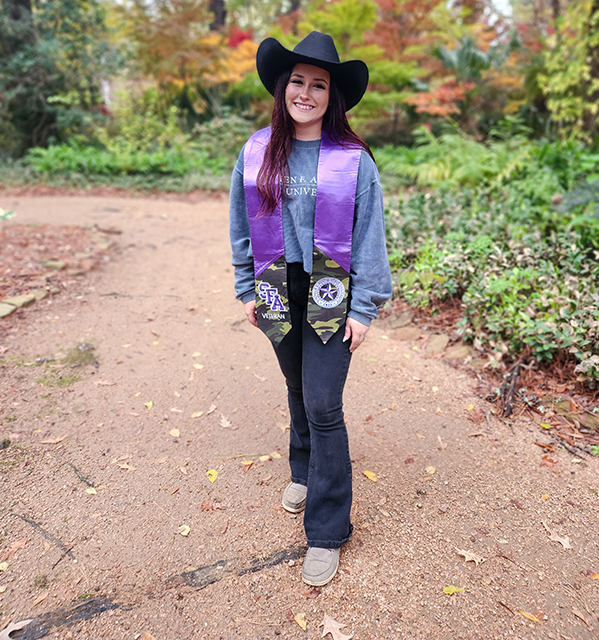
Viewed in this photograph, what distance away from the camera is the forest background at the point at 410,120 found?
4.29 metres

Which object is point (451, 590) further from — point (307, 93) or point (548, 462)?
point (307, 93)

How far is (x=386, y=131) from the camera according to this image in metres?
13.4

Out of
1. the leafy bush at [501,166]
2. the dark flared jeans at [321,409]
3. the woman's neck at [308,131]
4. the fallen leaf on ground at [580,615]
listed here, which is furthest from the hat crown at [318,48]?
the leafy bush at [501,166]

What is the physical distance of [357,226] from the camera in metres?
1.85

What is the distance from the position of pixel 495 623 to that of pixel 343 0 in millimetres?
13375

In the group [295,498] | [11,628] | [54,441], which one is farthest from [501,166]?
[11,628]

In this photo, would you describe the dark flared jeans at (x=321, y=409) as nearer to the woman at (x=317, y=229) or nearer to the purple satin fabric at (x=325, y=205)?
the woman at (x=317, y=229)

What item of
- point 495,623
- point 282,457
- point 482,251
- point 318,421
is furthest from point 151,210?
point 495,623

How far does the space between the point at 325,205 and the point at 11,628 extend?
2.02 m

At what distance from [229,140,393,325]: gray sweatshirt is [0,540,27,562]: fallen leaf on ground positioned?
182 cm

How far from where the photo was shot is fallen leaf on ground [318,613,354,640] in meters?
1.81

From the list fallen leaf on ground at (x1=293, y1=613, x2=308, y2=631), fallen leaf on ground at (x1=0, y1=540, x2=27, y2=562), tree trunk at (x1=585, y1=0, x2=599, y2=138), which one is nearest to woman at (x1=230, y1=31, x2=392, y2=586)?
fallen leaf on ground at (x1=293, y1=613, x2=308, y2=631)

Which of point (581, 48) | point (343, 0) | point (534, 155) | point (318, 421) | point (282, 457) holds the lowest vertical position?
point (282, 457)

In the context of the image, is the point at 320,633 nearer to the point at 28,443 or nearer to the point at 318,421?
the point at 318,421
